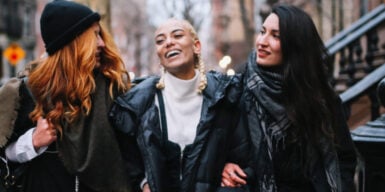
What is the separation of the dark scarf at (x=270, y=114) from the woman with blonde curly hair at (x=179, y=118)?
142mm

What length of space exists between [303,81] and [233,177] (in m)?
0.73

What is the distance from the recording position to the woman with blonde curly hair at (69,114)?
325cm

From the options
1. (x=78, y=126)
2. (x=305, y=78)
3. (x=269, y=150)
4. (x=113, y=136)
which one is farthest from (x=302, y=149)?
(x=78, y=126)

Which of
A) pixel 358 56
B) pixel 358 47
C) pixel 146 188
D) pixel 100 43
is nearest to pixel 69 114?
pixel 100 43

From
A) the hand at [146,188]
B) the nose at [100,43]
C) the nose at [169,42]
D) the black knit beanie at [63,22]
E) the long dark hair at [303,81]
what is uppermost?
the black knit beanie at [63,22]

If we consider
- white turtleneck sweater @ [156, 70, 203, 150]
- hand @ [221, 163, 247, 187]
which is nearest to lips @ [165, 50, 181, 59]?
white turtleneck sweater @ [156, 70, 203, 150]

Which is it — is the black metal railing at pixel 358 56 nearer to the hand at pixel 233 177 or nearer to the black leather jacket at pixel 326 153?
the black leather jacket at pixel 326 153

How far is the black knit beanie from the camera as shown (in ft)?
11.1

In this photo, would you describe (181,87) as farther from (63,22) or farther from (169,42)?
(63,22)

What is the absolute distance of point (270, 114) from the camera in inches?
127

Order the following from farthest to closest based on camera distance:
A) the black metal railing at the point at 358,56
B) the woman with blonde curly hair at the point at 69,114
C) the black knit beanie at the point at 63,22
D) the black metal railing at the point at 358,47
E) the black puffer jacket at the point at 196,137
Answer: the black metal railing at the point at 358,47 < the black metal railing at the point at 358,56 < the black knit beanie at the point at 63,22 < the woman with blonde curly hair at the point at 69,114 < the black puffer jacket at the point at 196,137

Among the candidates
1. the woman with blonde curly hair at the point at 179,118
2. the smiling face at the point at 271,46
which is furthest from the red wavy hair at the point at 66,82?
the smiling face at the point at 271,46

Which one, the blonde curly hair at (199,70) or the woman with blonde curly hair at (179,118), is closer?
the woman with blonde curly hair at (179,118)

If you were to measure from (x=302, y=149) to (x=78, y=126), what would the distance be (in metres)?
1.37
